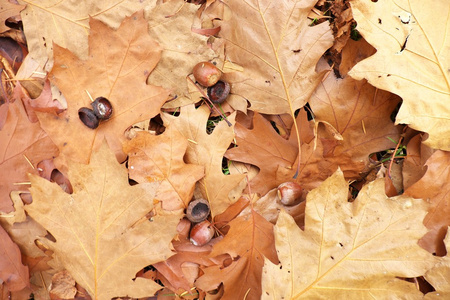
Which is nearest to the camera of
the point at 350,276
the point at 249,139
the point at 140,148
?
the point at 350,276

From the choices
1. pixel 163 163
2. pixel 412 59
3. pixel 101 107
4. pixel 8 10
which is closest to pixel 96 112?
pixel 101 107

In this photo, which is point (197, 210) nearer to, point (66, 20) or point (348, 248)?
point (348, 248)

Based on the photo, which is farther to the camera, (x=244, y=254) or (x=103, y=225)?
(x=244, y=254)

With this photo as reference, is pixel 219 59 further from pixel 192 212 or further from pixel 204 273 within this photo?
pixel 204 273

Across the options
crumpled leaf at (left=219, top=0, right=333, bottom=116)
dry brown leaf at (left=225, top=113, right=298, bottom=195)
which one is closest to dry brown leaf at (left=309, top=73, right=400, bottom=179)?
crumpled leaf at (left=219, top=0, right=333, bottom=116)

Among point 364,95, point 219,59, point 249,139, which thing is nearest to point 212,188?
point 249,139

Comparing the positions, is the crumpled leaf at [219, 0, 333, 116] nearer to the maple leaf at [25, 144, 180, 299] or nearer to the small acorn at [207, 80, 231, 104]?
the small acorn at [207, 80, 231, 104]
